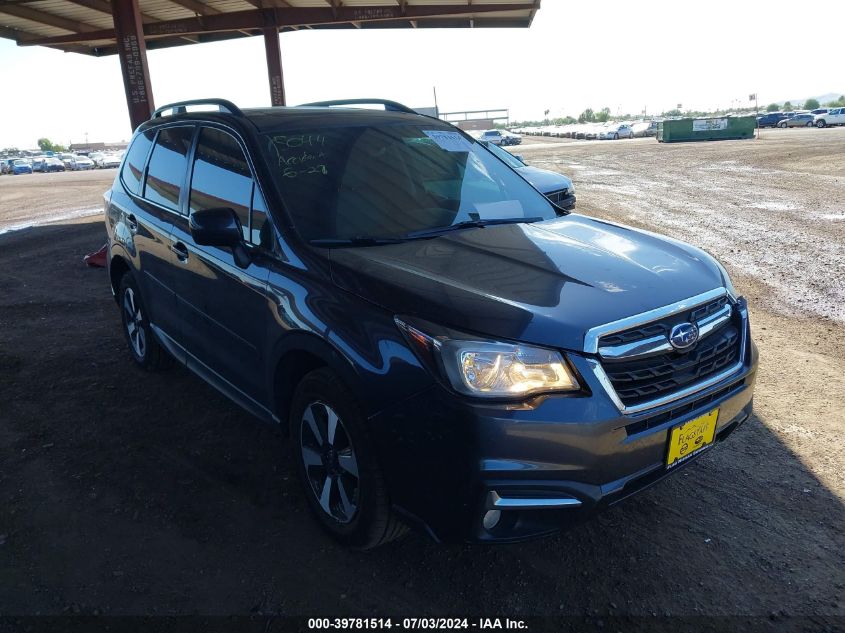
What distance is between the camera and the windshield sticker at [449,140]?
3859 mm

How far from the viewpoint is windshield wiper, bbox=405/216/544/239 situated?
9.95 ft

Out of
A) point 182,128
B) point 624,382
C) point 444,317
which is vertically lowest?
point 624,382

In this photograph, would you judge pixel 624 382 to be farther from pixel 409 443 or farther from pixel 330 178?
pixel 330 178

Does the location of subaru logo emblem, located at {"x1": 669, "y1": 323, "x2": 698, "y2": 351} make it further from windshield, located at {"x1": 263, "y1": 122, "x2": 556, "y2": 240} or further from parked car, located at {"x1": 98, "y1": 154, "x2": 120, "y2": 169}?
parked car, located at {"x1": 98, "y1": 154, "x2": 120, "y2": 169}

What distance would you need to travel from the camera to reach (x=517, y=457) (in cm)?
211

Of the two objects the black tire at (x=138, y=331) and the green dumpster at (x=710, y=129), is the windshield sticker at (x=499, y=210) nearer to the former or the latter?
the black tire at (x=138, y=331)

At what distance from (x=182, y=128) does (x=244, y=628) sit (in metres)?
2.93

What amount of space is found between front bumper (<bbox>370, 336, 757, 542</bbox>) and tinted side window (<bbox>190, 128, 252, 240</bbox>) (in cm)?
147

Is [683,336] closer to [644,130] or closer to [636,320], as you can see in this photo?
[636,320]

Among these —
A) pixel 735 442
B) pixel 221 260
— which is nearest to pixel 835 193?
pixel 735 442

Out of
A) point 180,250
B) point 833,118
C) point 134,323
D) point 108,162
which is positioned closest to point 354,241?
point 180,250

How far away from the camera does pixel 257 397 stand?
Answer: 126 inches

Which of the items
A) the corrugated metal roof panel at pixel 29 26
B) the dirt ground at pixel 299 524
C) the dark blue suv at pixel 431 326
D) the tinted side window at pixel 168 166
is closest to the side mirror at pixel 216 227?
the dark blue suv at pixel 431 326

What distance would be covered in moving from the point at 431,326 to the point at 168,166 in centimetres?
261
